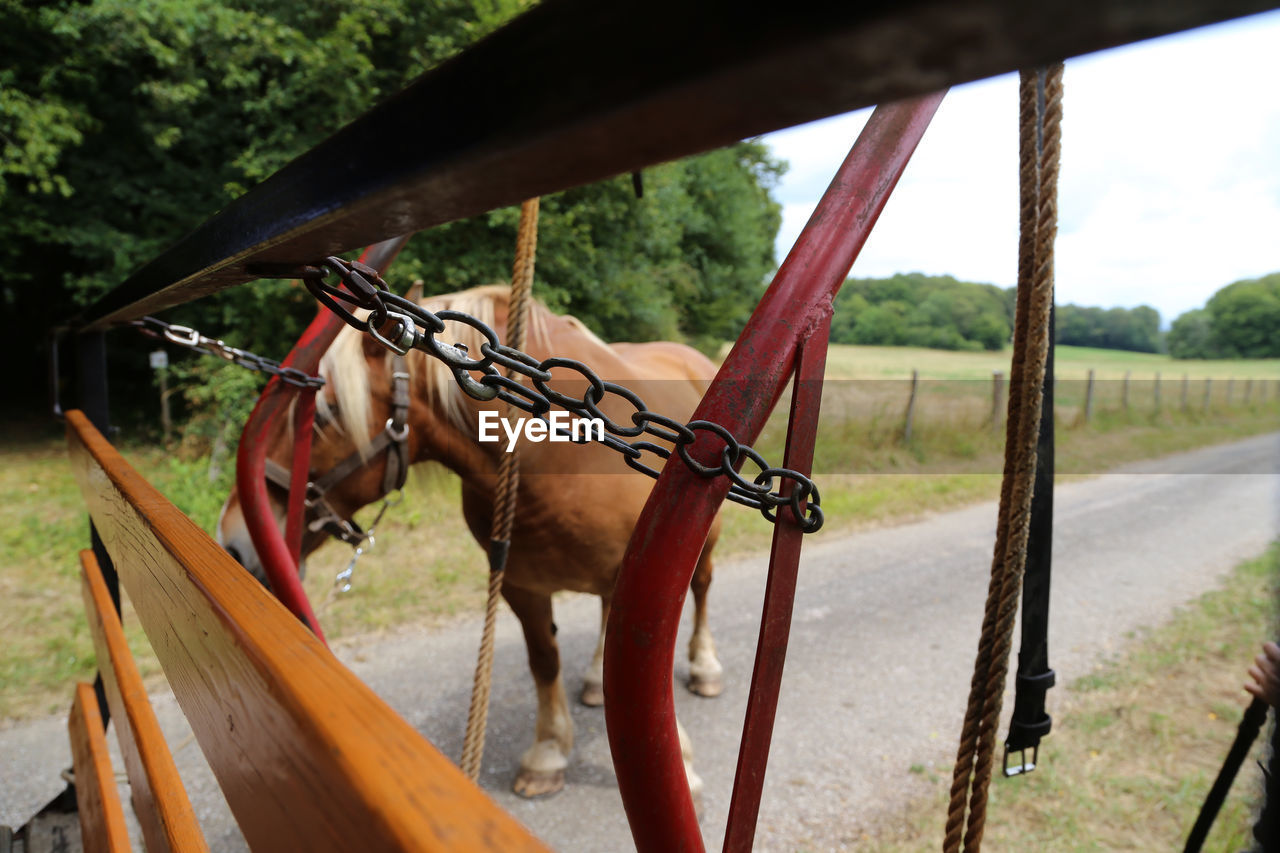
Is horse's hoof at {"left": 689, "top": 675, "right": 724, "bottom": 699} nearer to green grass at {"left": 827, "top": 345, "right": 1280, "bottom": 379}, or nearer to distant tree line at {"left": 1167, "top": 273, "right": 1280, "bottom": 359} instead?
distant tree line at {"left": 1167, "top": 273, "right": 1280, "bottom": 359}

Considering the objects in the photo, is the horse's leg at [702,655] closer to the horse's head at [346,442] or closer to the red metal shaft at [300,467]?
the horse's head at [346,442]

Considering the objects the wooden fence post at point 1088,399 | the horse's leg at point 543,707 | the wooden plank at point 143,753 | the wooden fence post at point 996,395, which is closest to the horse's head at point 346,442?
the wooden plank at point 143,753

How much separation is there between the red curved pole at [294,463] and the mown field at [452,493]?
853 millimetres

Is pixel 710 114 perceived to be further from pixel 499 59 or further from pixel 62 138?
pixel 62 138

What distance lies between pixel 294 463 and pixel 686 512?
162cm

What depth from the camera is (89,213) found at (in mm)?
8219

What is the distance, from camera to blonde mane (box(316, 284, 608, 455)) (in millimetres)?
2301

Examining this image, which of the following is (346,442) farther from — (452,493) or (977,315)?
(977,315)

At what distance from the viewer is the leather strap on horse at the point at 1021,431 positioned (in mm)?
1113

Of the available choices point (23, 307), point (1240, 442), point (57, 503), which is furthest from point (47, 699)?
point (1240, 442)

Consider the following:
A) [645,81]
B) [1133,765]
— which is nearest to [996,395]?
[1133,765]

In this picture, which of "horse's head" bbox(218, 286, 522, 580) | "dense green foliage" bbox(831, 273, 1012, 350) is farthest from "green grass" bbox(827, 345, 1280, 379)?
"horse's head" bbox(218, 286, 522, 580)

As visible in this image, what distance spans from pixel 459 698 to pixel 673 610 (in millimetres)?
2987

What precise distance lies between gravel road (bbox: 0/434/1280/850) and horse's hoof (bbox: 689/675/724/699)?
4 cm
